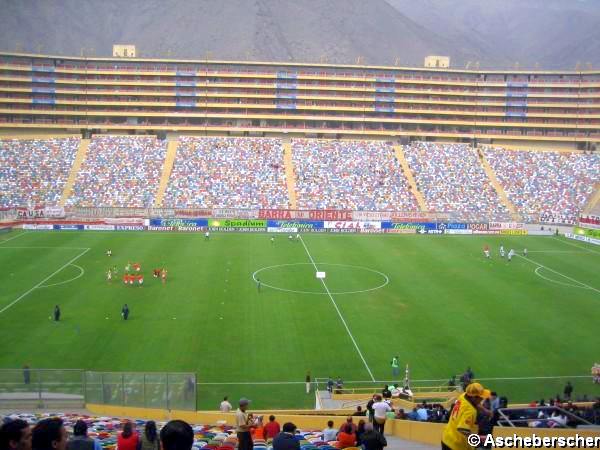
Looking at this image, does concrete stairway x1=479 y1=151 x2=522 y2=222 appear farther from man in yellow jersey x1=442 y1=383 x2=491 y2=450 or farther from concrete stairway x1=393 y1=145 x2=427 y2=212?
man in yellow jersey x1=442 y1=383 x2=491 y2=450

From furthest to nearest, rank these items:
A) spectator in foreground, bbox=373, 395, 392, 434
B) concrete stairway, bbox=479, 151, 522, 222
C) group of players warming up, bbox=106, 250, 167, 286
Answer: concrete stairway, bbox=479, 151, 522, 222, group of players warming up, bbox=106, 250, 167, 286, spectator in foreground, bbox=373, 395, 392, 434

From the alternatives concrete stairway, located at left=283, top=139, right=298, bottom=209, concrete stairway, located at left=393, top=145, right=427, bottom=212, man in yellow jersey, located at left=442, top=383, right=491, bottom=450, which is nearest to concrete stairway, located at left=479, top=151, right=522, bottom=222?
concrete stairway, located at left=393, top=145, right=427, bottom=212

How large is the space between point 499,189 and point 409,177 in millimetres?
10625

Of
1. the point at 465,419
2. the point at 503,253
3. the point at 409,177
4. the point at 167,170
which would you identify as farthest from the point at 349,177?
the point at 465,419

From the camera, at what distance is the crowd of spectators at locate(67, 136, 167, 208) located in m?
65.8

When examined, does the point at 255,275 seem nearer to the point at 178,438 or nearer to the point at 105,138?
the point at 178,438

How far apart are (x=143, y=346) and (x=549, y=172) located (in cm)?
6235

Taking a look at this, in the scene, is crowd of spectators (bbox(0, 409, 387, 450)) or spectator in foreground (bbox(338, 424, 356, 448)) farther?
spectator in foreground (bbox(338, 424, 356, 448))

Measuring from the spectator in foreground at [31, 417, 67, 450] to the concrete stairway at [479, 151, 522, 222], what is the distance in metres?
64.3

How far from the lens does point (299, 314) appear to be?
33656mm

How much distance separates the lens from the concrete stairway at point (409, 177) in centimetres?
6812

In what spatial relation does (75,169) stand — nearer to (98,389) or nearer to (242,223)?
(242,223)

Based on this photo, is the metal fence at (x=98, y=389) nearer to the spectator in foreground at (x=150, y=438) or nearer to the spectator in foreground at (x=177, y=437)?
the spectator in foreground at (x=150, y=438)

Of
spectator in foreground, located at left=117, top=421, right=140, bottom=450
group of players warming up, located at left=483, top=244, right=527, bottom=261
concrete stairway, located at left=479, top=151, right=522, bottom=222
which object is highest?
concrete stairway, located at left=479, top=151, right=522, bottom=222
